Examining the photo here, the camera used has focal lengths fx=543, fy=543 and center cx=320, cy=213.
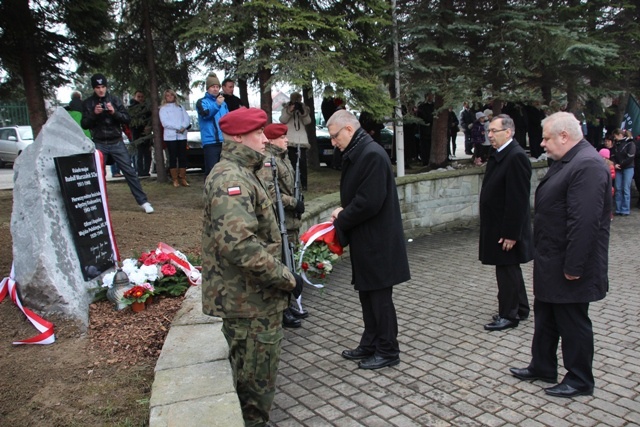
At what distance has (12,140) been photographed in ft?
75.5

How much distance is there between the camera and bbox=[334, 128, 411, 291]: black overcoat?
4.21 m

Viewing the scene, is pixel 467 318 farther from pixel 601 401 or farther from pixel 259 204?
pixel 259 204

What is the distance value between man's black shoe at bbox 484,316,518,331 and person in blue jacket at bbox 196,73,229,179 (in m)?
5.12

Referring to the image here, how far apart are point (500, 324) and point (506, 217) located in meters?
1.03

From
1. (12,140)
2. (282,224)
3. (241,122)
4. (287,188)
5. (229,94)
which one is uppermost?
(229,94)

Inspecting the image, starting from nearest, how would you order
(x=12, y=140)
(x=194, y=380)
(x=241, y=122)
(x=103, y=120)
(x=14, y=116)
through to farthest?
(x=241, y=122), (x=194, y=380), (x=103, y=120), (x=12, y=140), (x=14, y=116)

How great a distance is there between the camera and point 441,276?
7254mm

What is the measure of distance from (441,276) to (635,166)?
7.72m

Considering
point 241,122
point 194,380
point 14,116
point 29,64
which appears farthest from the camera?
point 14,116

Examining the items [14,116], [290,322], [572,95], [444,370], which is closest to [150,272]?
[290,322]

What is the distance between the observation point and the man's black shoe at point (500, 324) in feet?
17.0

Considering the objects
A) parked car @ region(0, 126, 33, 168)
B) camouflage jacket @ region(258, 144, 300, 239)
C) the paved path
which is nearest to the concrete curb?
the paved path

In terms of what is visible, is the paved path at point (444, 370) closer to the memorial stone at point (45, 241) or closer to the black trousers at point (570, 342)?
the black trousers at point (570, 342)

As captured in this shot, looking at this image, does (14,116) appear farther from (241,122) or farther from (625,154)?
(241,122)
